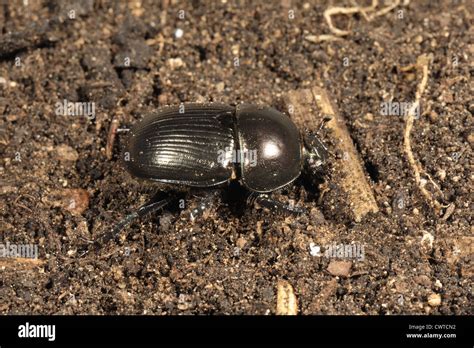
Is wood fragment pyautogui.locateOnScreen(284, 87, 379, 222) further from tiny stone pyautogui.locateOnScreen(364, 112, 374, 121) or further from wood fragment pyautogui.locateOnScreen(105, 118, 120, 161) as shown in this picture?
wood fragment pyautogui.locateOnScreen(105, 118, 120, 161)

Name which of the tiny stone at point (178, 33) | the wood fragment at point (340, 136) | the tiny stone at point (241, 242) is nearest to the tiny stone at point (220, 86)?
the wood fragment at point (340, 136)

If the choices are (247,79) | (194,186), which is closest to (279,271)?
(194,186)

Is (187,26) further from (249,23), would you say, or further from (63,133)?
(63,133)
